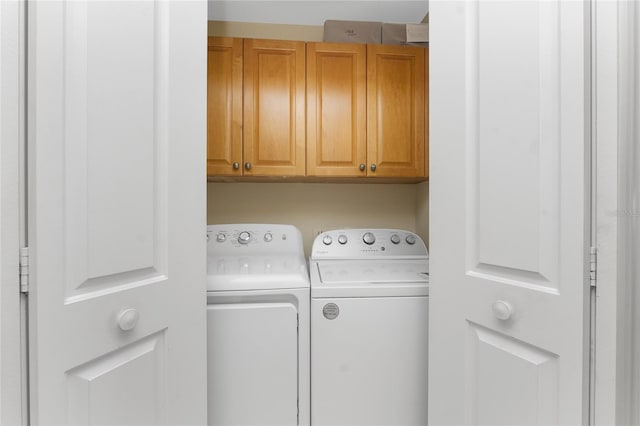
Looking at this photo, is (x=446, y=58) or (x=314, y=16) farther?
(x=314, y=16)

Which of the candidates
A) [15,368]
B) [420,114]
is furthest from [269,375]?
[420,114]

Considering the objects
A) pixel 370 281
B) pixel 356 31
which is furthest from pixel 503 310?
pixel 356 31

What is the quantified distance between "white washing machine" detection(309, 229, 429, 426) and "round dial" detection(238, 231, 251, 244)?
61 centimetres

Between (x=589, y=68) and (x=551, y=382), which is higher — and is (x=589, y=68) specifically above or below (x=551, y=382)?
above

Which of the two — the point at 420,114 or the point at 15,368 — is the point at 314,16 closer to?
the point at 420,114

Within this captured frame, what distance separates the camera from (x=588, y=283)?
Answer: 0.69 m

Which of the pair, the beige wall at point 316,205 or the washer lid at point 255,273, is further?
the beige wall at point 316,205

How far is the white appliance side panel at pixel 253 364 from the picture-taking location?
1.24 meters

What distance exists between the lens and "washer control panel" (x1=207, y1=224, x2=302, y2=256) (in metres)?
1.70

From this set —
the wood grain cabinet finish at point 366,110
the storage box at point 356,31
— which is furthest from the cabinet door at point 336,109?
the storage box at point 356,31

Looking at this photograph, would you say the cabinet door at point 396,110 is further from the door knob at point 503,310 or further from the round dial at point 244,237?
the door knob at point 503,310

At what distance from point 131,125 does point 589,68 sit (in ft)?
3.62

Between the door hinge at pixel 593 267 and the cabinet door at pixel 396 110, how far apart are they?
1100mm

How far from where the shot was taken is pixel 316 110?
168 centimetres
